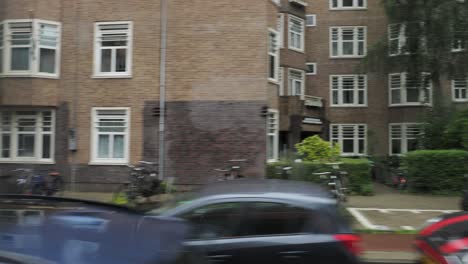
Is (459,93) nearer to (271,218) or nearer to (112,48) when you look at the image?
(112,48)

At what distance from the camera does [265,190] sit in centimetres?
573

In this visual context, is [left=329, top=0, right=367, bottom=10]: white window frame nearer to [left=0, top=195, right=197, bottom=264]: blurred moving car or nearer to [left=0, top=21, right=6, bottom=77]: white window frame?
[left=0, top=21, right=6, bottom=77]: white window frame

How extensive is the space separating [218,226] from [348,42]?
27.4 meters

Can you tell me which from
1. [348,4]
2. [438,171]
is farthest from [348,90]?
[438,171]

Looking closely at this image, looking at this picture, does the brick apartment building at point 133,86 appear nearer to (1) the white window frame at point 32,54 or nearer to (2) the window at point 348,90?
(1) the white window frame at point 32,54

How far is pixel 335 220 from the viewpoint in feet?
17.8

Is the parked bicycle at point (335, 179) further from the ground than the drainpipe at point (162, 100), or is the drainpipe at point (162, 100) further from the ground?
the drainpipe at point (162, 100)

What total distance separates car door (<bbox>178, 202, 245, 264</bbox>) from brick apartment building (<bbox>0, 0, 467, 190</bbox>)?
35.3 feet

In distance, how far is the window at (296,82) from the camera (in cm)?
2777

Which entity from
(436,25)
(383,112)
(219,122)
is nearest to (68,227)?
(219,122)

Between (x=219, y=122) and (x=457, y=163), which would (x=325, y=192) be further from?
(x=457, y=163)

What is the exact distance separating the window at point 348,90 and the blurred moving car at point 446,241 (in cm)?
2546

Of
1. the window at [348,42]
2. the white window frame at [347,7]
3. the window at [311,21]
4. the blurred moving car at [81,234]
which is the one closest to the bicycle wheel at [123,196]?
the blurred moving car at [81,234]

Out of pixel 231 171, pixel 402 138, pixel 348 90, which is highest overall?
pixel 348 90
